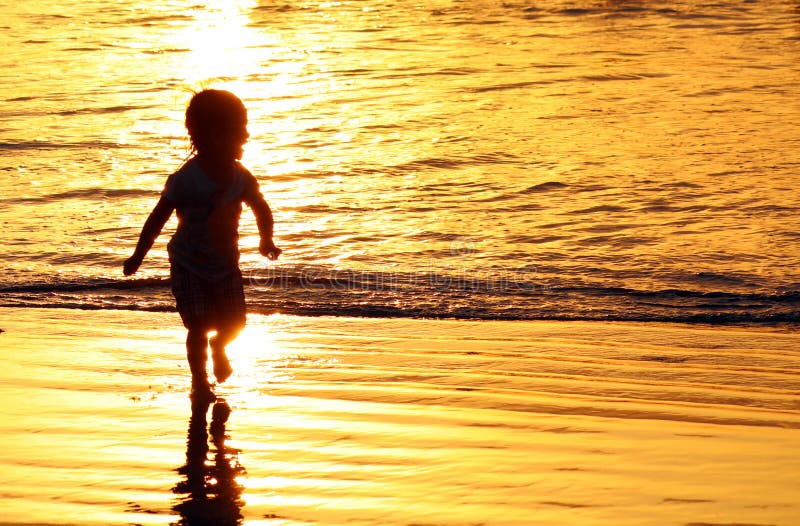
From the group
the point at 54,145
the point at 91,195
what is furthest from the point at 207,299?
the point at 54,145

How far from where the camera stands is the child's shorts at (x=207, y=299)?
497 centimetres

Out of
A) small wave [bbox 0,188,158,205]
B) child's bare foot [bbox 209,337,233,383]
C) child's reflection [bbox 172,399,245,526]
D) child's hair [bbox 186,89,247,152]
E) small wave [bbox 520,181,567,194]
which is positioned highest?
child's hair [bbox 186,89,247,152]

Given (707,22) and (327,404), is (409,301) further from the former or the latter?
(707,22)

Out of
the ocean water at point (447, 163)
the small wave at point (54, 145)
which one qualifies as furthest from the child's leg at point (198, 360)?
the small wave at point (54, 145)

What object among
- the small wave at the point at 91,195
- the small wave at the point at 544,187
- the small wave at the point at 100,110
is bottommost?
the small wave at the point at 544,187

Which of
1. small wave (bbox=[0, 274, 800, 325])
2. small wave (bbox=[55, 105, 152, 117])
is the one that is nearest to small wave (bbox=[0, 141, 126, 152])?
small wave (bbox=[55, 105, 152, 117])

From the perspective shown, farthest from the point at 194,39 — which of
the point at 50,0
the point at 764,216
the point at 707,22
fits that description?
the point at 764,216

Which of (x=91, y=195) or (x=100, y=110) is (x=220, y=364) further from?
(x=100, y=110)

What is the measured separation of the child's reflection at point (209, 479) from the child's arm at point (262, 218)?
694 millimetres

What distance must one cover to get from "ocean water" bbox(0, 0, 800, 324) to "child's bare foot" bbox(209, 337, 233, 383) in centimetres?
118

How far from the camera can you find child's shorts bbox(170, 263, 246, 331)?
497cm

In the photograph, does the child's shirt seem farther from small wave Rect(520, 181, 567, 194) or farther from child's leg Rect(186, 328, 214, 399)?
small wave Rect(520, 181, 567, 194)

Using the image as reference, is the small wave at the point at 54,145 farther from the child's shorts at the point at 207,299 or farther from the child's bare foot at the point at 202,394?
the child's bare foot at the point at 202,394

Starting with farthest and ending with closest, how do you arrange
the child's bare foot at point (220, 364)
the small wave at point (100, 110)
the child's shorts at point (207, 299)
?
the small wave at point (100, 110) → the child's bare foot at point (220, 364) → the child's shorts at point (207, 299)
